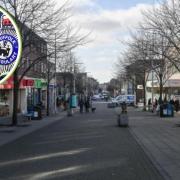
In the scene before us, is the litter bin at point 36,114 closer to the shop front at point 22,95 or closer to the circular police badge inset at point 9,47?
the shop front at point 22,95

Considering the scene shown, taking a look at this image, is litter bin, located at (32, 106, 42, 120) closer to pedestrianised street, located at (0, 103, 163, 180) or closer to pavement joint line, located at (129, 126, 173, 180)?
pedestrianised street, located at (0, 103, 163, 180)

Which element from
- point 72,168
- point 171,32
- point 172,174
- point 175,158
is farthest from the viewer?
point 171,32

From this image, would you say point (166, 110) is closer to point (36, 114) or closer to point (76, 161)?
point (36, 114)

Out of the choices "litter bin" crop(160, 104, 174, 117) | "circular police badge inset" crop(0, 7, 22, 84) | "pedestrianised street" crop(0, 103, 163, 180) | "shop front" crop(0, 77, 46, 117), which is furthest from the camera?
"litter bin" crop(160, 104, 174, 117)

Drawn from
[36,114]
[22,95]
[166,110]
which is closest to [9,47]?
[36,114]

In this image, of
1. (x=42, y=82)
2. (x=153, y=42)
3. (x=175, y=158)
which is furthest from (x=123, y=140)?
(x=42, y=82)

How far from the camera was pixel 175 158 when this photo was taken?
54.4ft

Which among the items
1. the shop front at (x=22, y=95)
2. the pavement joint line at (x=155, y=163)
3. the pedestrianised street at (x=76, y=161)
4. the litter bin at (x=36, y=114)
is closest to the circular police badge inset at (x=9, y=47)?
the pedestrianised street at (x=76, y=161)

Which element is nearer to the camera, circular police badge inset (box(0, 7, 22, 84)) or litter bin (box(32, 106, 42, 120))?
circular police badge inset (box(0, 7, 22, 84))

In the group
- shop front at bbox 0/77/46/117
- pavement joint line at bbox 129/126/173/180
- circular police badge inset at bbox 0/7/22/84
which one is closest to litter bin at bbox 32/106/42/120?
shop front at bbox 0/77/46/117

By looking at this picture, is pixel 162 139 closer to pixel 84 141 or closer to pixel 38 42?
pixel 84 141

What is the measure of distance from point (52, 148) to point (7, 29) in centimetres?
730

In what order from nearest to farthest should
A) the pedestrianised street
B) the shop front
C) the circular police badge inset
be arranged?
the pedestrianised street, the circular police badge inset, the shop front

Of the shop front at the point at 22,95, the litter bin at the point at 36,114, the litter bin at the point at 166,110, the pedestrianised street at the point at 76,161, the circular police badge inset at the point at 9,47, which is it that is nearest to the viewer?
the pedestrianised street at the point at 76,161
